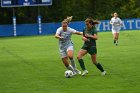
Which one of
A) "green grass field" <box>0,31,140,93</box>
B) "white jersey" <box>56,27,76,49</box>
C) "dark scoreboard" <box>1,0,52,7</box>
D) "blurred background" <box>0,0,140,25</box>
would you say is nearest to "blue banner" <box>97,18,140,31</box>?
"dark scoreboard" <box>1,0,52,7</box>

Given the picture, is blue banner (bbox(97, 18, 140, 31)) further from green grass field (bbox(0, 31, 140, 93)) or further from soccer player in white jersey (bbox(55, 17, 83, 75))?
soccer player in white jersey (bbox(55, 17, 83, 75))

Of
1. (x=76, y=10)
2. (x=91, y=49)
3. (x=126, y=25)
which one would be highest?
(x=91, y=49)

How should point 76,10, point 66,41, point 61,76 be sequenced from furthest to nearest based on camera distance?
point 76,10 < point 61,76 < point 66,41

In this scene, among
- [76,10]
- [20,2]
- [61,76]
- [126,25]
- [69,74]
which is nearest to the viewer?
[69,74]

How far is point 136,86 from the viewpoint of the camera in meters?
14.9

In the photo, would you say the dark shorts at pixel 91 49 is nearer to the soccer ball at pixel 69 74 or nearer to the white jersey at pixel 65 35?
the white jersey at pixel 65 35

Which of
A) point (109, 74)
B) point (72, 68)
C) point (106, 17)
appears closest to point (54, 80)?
point (72, 68)

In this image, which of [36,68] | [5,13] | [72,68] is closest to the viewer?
[72,68]

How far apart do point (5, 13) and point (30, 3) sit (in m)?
12.4

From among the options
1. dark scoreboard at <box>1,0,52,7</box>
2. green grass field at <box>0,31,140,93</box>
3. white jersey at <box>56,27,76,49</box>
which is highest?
white jersey at <box>56,27,76,49</box>

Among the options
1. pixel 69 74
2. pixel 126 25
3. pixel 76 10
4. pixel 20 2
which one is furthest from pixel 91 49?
pixel 76 10

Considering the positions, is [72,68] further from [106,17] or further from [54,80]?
[106,17]

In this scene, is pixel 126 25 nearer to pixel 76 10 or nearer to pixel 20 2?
pixel 20 2

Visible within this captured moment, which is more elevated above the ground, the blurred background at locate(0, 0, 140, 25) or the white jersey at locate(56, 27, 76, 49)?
the white jersey at locate(56, 27, 76, 49)
